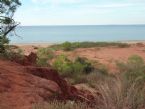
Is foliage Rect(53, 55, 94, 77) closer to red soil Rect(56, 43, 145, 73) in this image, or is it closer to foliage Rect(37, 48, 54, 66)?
foliage Rect(37, 48, 54, 66)

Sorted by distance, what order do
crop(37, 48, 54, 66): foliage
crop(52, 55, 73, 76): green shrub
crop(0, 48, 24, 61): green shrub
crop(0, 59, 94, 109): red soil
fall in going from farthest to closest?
crop(52, 55, 73, 76): green shrub
crop(37, 48, 54, 66): foliage
crop(0, 48, 24, 61): green shrub
crop(0, 59, 94, 109): red soil

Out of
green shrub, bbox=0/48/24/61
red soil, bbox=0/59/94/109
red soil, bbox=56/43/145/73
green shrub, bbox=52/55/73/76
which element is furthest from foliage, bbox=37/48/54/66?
red soil, bbox=0/59/94/109

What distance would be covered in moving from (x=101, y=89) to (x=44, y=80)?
8.49ft

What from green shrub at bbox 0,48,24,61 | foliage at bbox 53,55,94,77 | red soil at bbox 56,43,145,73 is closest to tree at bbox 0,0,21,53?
green shrub at bbox 0,48,24,61

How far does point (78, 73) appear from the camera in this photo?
2084 cm

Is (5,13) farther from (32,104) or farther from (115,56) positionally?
(115,56)

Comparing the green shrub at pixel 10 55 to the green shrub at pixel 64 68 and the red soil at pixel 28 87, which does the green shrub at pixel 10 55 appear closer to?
the red soil at pixel 28 87

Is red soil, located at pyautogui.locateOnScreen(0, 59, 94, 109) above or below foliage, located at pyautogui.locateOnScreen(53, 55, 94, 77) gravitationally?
above

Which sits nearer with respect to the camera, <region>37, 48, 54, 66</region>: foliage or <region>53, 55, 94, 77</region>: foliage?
<region>37, 48, 54, 66</region>: foliage

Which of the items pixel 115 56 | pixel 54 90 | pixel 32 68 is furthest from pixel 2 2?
pixel 115 56

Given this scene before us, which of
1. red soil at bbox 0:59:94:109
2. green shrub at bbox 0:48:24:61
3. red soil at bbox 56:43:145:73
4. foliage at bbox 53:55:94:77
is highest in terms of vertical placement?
green shrub at bbox 0:48:24:61

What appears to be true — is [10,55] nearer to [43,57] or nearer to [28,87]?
[28,87]

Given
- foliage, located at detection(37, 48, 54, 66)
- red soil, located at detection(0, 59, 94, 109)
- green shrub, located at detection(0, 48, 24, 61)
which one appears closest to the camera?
A: red soil, located at detection(0, 59, 94, 109)

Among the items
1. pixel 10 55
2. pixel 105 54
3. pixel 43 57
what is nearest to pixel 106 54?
pixel 105 54
